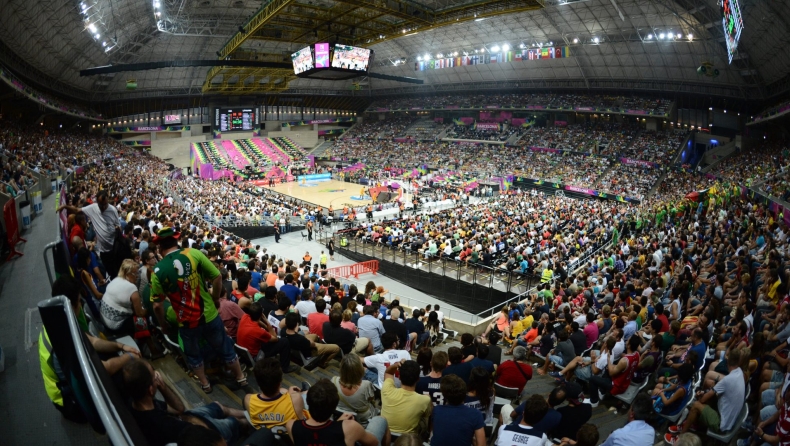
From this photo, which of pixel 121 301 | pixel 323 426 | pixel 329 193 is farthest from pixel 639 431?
pixel 329 193

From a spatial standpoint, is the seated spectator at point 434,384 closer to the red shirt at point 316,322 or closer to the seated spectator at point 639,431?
the seated spectator at point 639,431

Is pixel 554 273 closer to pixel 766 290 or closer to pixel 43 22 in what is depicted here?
pixel 766 290

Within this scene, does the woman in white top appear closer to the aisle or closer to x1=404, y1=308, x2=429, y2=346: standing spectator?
the aisle

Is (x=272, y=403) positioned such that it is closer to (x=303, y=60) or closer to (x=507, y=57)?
(x=303, y=60)

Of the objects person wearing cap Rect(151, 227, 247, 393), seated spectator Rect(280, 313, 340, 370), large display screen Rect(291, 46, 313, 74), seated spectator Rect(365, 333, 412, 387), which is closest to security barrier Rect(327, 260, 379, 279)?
seated spectator Rect(280, 313, 340, 370)

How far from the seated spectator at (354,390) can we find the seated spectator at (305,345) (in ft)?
4.76

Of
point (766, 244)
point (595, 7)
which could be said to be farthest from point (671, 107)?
point (766, 244)

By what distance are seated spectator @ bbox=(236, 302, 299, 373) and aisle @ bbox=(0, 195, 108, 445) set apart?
72.8 inches

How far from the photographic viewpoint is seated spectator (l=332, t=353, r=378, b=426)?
4145 millimetres

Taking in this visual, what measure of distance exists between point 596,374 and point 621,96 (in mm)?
45159

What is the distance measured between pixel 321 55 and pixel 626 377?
25.0 meters

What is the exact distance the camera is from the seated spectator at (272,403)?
11.5 feet

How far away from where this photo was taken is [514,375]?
5574 millimetres

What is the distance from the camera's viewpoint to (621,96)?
147 feet
